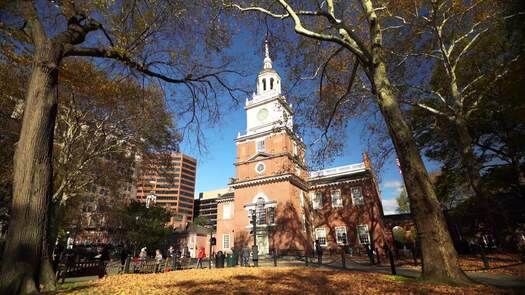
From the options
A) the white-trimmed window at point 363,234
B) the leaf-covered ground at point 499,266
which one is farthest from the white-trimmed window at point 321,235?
the leaf-covered ground at point 499,266

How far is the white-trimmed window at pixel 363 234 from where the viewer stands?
29922mm

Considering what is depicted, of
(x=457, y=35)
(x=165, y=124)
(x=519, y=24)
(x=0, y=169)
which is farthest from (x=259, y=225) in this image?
(x=519, y=24)

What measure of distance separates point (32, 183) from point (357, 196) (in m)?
31.3

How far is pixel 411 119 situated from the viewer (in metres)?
21.4

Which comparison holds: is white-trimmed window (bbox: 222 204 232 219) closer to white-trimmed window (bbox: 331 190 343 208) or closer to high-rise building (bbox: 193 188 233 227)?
white-trimmed window (bbox: 331 190 343 208)

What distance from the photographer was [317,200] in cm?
3544

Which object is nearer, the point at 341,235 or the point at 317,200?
the point at 341,235

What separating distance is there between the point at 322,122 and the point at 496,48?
12.2 meters

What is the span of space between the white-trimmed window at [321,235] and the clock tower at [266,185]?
5.01ft

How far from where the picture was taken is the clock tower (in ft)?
101

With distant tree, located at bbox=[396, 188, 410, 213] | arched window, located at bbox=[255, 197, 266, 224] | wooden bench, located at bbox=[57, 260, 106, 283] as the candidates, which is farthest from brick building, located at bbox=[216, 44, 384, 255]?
distant tree, located at bbox=[396, 188, 410, 213]

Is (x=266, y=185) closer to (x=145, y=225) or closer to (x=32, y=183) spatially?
(x=145, y=225)

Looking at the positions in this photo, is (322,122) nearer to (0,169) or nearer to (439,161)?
(439,161)

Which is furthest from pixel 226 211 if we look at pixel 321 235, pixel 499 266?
pixel 499 266
